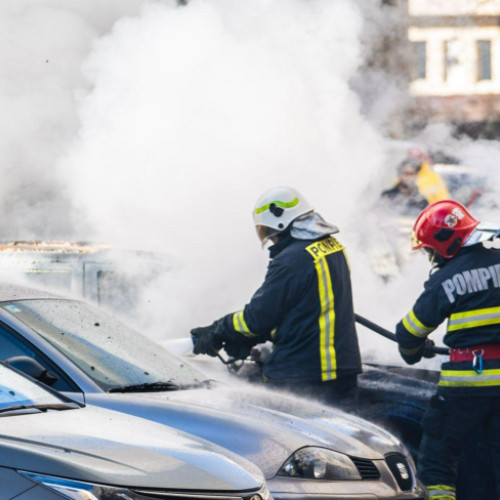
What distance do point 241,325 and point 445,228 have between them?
3.94 feet

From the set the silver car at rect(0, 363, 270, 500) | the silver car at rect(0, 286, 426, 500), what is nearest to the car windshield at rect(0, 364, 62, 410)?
the silver car at rect(0, 363, 270, 500)

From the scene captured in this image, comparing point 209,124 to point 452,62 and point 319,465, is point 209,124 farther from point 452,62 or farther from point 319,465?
point 452,62

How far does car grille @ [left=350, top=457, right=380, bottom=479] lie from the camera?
4930mm

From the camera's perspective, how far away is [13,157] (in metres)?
10.5

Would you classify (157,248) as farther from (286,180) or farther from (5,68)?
(5,68)

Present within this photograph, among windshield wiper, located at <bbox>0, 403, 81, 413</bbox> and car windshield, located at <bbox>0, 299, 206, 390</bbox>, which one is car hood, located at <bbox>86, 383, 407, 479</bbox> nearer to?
car windshield, located at <bbox>0, 299, 206, 390</bbox>

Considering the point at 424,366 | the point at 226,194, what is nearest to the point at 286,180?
the point at 226,194

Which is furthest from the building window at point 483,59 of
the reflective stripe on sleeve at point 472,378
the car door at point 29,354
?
the car door at point 29,354

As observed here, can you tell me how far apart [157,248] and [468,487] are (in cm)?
373

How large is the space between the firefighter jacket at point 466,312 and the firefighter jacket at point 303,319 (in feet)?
1.40

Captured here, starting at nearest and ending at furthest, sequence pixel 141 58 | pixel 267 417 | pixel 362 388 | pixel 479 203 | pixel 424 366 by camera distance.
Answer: pixel 267 417, pixel 362 388, pixel 424 366, pixel 141 58, pixel 479 203

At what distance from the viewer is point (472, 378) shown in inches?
228

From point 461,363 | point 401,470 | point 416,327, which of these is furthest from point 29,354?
point 461,363

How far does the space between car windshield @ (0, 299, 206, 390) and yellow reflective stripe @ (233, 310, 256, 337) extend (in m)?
0.47
